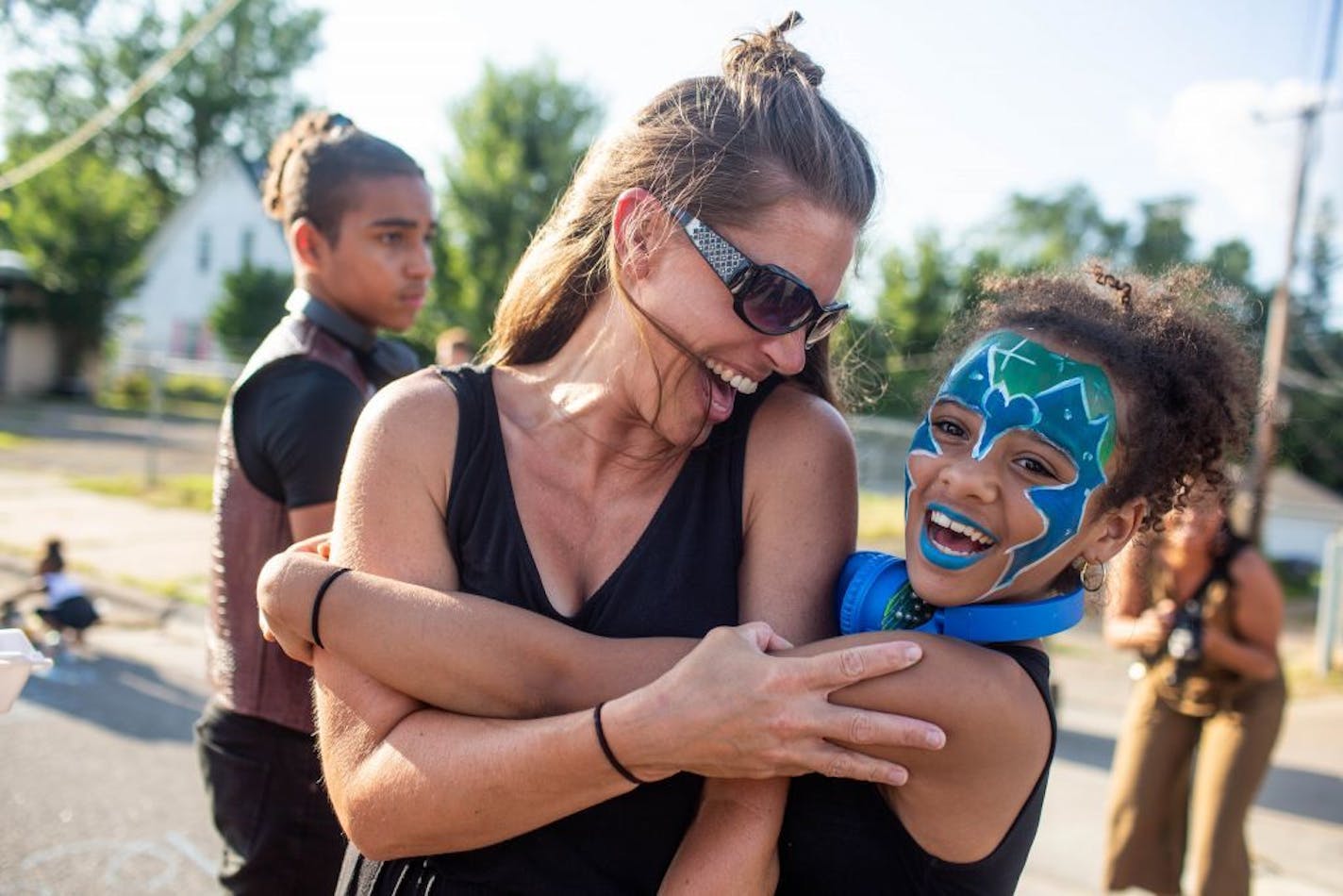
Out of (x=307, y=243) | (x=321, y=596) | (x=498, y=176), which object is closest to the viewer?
(x=321, y=596)

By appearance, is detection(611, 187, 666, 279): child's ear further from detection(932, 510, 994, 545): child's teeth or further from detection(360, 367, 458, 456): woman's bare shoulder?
detection(932, 510, 994, 545): child's teeth

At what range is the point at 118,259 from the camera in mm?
30469

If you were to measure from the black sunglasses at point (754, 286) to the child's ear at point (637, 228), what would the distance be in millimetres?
36

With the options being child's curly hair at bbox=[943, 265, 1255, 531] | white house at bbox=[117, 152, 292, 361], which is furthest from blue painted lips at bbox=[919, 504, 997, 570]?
white house at bbox=[117, 152, 292, 361]

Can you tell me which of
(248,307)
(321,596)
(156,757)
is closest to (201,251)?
(248,307)

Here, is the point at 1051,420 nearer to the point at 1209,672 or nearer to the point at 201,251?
the point at 1209,672

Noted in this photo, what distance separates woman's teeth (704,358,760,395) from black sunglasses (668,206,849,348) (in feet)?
0.28

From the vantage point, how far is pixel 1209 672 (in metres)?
4.46

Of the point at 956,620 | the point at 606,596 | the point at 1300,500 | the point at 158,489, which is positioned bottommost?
the point at 158,489

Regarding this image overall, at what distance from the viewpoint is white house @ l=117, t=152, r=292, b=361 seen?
128ft

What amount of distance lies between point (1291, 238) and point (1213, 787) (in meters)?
14.1

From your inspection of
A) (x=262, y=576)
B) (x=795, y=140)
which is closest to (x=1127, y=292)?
(x=795, y=140)

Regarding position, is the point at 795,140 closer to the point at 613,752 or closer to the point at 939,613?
the point at 939,613

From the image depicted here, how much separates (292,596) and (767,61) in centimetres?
113
